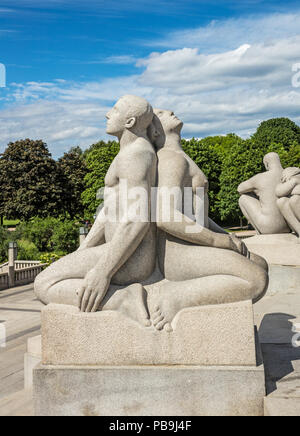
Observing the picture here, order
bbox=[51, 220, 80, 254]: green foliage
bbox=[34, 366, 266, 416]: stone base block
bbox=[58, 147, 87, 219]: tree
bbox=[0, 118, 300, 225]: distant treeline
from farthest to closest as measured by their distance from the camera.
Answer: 1. bbox=[58, 147, 87, 219]: tree
2. bbox=[0, 118, 300, 225]: distant treeline
3. bbox=[51, 220, 80, 254]: green foliage
4. bbox=[34, 366, 266, 416]: stone base block

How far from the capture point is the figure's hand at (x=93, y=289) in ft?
13.6

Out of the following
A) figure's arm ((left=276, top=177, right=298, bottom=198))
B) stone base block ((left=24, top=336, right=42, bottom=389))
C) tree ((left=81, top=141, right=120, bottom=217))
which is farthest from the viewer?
tree ((left=81, top=141, right=120, bottom=217))

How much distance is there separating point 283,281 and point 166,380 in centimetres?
625

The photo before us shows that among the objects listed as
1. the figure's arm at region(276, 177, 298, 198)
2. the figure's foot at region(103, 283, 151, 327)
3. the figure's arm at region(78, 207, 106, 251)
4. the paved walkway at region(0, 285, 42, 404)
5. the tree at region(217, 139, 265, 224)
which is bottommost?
the paved walkway at region(0, 285, 42, 404)

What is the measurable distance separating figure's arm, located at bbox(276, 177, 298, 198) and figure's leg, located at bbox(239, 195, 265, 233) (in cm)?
68

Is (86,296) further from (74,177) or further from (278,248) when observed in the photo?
(74,177)

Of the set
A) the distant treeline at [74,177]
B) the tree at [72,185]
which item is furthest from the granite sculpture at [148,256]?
the tree at [72,185]

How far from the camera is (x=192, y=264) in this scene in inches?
173

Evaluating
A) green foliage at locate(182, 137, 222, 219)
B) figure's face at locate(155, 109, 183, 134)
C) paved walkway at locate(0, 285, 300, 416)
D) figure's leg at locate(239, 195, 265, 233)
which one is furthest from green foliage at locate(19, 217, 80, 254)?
figure's face at locate(155, 109, 183, 134)

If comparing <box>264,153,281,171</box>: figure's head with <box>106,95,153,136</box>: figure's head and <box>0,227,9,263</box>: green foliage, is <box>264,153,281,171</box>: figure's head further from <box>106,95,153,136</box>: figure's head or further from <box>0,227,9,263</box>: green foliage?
<box>0,227,9,263</box>: green foliage

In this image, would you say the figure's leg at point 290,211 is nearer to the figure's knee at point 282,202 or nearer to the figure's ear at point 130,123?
the figure's knee at point 282,202

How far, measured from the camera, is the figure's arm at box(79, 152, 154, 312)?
416 centimetres
